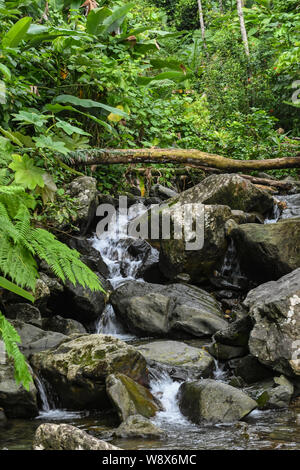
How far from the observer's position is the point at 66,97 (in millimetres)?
7266

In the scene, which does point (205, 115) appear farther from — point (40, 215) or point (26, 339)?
point (26, 339)

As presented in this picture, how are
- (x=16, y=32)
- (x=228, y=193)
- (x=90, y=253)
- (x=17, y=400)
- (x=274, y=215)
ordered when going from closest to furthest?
(x=17, y=400) → (x=16, y=32) → (x=90, y=253) → (x=228, y=193) → (x=274, y=215)

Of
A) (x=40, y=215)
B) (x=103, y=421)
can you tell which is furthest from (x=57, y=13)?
(x=103, y=421)

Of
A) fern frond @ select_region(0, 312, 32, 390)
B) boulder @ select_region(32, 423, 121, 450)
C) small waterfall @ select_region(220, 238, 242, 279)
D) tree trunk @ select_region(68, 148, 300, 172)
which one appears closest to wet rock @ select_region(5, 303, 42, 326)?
tree trunk @ select_region(68, 148, 300, 172)

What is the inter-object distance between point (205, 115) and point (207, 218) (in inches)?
251

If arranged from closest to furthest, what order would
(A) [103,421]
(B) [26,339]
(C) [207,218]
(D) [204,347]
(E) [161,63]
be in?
(A) [103,421] < (B) [26,339] < (D) [204,347] < (C) [207,218] < (E) [161,63]

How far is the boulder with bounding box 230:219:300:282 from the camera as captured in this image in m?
6.47

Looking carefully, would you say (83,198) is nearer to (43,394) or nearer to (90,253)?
(90,253)

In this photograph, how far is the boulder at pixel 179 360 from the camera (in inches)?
188

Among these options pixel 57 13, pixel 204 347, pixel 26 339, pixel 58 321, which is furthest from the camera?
pixel 57 13

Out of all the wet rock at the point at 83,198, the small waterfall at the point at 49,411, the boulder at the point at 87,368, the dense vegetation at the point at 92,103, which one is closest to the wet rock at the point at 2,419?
the small waterfall at the point at 49,411

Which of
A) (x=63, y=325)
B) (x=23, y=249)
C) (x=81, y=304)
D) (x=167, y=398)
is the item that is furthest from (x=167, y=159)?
(x=23, y=249)

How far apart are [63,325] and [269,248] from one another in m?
2.99

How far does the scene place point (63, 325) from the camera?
6.07m
